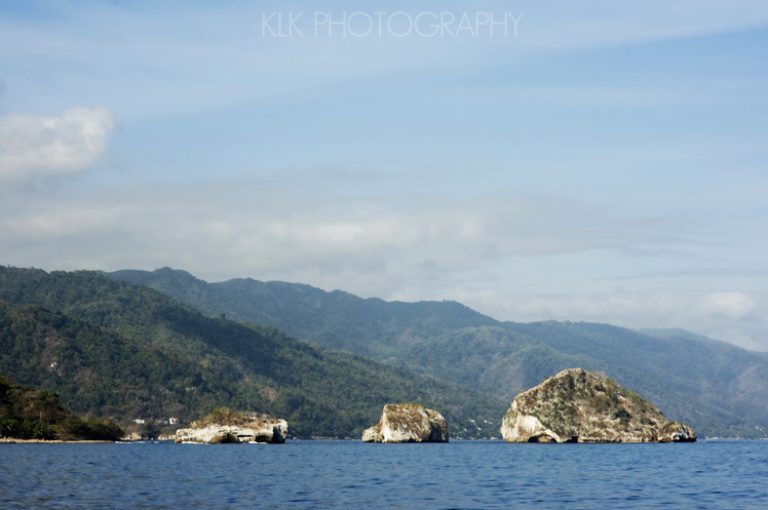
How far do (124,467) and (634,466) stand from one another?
70.0 metres

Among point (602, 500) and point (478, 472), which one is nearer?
point (602, 500)

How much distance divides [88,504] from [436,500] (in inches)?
Result: 1113

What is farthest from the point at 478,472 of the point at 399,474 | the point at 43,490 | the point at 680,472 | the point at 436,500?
the point at 43,490

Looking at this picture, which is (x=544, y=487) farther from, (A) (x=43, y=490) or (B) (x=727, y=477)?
(A) (x=43, y=490)

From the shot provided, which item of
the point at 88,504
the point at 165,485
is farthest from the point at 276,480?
the point at 88,504

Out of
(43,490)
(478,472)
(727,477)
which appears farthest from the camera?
(478,472)

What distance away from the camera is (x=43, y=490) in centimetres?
8675

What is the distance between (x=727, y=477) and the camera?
115188mm

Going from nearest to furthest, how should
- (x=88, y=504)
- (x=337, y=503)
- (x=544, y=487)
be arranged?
(x=88, y=504)
(x=337, y=503)
(x=544, y=487)

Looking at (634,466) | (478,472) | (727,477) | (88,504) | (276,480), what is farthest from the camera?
(634,466)

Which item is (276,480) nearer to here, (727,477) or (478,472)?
(478,472)

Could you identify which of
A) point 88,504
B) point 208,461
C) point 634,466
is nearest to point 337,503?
point 88,504

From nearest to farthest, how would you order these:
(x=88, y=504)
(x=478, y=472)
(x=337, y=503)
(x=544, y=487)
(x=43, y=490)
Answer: (x=88, y=504) < (x=337, y=503) < (x=43, y=490) < (x=544, y=487) < (x=478, y=472)

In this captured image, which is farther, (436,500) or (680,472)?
(680,472)
